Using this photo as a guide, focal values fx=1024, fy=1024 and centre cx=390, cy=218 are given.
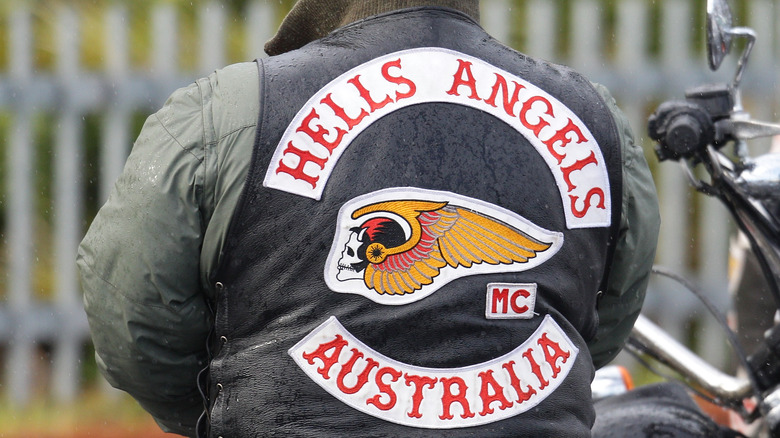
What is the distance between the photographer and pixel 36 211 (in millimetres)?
5168

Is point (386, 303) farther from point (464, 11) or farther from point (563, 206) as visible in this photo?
point (464, 11)

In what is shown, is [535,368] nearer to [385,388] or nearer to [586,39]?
[385,388]

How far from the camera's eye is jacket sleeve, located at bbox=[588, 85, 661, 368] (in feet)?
5.91

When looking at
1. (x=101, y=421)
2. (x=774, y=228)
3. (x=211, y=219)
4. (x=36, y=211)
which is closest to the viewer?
(x=211, y=219)

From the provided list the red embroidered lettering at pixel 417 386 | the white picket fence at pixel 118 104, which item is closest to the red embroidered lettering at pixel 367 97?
the red embroidered lettering at pixel 417 386

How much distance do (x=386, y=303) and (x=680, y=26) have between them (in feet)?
13.0

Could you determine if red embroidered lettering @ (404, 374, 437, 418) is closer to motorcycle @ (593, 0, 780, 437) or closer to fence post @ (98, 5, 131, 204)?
motorcycle @ (593, 0, 780, 437)

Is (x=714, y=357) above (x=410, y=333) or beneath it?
beneath

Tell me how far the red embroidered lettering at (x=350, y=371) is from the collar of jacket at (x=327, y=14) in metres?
0.58

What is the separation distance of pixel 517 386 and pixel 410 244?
0.29 meters

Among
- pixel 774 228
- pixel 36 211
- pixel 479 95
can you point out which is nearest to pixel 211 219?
pixel 479 95

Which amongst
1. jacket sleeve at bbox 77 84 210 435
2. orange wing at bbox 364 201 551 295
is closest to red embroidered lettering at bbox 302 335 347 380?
orange wing at bbox 364 201 551 295

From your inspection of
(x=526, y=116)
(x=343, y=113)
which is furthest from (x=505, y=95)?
(x=343, y=113)

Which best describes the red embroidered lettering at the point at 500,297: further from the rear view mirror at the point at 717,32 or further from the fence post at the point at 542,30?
the fence post at the point at 542,30
